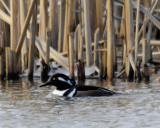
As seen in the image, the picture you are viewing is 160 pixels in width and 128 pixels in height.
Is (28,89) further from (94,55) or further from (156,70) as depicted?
(156,70)

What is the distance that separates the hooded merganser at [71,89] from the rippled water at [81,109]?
0.59ft

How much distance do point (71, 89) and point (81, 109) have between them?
5.34 ft

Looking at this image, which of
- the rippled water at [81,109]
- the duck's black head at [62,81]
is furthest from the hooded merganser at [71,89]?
the rippled water at [81,109]

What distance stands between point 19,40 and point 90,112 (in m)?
3.95

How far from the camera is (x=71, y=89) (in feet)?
27.9

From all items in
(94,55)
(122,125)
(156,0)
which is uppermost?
(156,0)

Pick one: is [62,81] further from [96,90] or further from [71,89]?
[96,90]

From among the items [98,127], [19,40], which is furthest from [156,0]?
[98,127]

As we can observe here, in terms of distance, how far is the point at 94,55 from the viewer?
34.4 ft

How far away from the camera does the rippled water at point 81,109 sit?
19.4 feet

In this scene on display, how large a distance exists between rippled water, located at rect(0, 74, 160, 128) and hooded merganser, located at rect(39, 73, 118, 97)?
0.18m

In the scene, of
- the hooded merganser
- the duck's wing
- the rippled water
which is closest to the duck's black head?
the hooded merganser

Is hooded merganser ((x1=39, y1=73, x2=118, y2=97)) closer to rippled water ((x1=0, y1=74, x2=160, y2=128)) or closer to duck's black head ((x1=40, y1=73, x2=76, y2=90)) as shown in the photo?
duck's black head ((x1=40, y1=73, x2=76, y2=90))

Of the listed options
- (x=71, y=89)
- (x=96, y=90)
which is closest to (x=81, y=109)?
(x=96, y=90)
